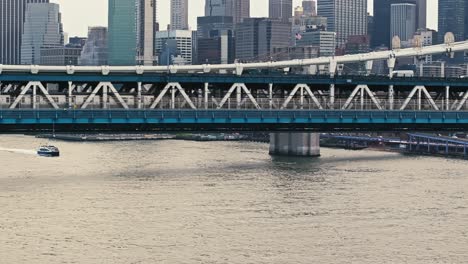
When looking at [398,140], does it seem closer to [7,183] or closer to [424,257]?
[7,183]

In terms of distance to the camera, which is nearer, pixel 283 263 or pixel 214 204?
pixel 283 263

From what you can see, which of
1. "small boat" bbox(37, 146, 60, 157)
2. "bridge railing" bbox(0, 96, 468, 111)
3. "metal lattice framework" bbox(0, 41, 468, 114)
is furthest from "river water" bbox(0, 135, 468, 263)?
"small boat" bbox(37, 146, 60, 157)

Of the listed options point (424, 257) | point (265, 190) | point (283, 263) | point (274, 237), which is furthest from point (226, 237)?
point (265, 190)

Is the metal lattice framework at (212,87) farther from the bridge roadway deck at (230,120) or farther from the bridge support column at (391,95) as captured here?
the bridge roadway deck at (230,120)

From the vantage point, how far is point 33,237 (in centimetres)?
6456

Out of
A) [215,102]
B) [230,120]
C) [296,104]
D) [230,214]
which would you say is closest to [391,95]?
[296,104]

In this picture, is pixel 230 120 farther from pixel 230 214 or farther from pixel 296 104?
pixel 230 214

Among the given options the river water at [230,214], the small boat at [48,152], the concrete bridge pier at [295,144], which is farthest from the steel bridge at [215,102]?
the concrete bridge pier at [295,144]

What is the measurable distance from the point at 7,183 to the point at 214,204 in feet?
82.1

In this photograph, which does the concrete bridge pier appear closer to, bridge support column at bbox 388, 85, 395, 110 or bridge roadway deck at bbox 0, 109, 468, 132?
bridge support column at bbox 388, 85, 395, 110

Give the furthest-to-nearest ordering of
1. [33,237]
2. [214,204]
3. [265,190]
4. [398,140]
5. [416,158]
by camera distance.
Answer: [398,140] < [416,158] < [265,190] < [214,204] < [33,237]

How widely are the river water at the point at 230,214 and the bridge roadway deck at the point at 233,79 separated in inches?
395

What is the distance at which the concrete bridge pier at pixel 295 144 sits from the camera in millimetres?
149500

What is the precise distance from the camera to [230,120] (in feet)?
349
